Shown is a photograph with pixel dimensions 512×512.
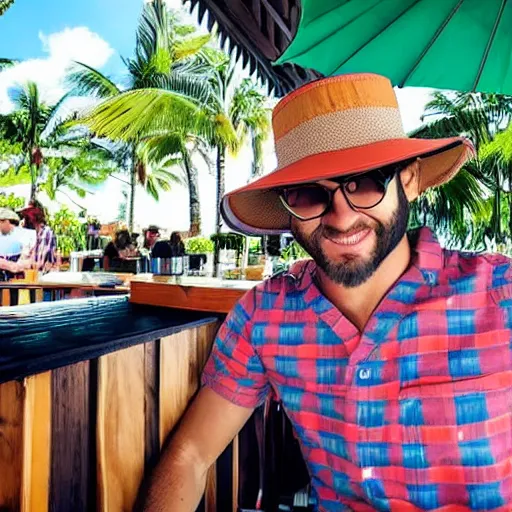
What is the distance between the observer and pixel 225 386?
1.25m

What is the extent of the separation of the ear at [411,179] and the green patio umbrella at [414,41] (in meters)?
1.46

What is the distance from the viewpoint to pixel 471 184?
9.23m

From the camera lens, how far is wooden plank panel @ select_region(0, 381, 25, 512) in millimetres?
844

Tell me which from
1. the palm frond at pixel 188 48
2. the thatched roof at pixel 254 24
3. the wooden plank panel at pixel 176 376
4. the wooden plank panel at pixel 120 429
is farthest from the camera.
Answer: the palm frond at pixel 188 48

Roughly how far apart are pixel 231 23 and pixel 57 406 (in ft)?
8.62

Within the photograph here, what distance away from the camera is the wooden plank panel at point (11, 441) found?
84 cm

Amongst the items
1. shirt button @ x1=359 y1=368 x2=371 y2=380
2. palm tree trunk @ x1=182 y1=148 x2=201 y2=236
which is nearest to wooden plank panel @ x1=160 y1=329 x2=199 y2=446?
shirt button @ x1=359 y1=368 x2=371 y2=380

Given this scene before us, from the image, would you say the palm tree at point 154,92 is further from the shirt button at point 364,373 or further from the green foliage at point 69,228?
the shirt button at point 364,373

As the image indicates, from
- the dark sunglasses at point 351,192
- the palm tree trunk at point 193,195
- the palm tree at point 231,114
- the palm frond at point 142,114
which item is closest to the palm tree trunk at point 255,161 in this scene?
the palm tree at point 231,114

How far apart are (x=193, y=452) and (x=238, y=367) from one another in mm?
215

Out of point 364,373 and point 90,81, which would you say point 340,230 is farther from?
point 90,81

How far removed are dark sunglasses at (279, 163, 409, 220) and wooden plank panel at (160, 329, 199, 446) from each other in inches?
17.2

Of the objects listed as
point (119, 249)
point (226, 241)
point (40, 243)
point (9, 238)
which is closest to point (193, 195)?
point (226, 241)

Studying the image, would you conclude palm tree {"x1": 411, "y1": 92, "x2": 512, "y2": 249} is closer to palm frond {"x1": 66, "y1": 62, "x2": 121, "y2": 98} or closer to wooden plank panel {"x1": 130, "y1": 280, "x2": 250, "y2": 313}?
wooden plank panel {"x1": 130, "y1": 280, "x2": 250, "y2": 313}
